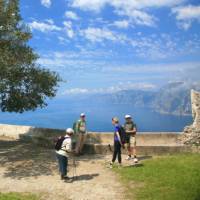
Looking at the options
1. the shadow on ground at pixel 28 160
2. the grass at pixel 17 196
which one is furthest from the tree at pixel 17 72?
the grass at pixel 17 196

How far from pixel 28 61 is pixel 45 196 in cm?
1054

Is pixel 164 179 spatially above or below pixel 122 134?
below

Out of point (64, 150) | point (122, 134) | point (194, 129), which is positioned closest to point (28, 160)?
point (64, 150)

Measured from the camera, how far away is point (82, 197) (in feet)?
47.3

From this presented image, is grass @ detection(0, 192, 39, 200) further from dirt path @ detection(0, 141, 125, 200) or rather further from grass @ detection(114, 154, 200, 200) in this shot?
grass @ detection(114, 154, 200, 200)

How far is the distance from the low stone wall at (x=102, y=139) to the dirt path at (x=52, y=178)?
2298 millimetres

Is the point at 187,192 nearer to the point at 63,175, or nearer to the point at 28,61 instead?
the point at 63,175

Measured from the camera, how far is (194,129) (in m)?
23.7

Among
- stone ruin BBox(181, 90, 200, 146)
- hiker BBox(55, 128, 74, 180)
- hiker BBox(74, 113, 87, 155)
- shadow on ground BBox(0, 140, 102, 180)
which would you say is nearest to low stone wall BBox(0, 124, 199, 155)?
hiker BBox(74, 113, 87, 155)

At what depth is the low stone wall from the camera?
22547mm

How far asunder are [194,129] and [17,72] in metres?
11.4

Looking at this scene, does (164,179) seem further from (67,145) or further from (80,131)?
(80,131)

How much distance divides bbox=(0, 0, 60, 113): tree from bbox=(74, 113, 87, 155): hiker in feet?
12.8

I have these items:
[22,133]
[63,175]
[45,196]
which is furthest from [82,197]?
[22,133]
